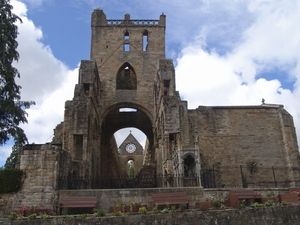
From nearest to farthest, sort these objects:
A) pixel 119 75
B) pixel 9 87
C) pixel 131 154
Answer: pixel 9 87
pixel 119 75
pixel 131 154

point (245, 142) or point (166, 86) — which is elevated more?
point (166, 86)

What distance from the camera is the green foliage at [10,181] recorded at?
13.0 metres

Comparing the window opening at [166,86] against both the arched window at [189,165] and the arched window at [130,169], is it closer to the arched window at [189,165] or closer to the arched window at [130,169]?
the arched window at [189,165]

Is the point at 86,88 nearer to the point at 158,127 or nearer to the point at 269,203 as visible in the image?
Result: the point at 158,127

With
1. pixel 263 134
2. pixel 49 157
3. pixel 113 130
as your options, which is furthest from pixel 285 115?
pixel 49 157

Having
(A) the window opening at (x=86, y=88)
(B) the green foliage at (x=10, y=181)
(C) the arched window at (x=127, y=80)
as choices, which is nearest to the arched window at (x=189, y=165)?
(A) the window opening at (x=86, y=88)

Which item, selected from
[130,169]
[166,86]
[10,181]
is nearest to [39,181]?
[10,181]

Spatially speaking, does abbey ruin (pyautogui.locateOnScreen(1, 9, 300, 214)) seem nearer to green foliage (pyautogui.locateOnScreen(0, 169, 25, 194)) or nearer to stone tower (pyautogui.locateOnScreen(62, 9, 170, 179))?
stone tower (pyautogui.locateOnScreen(62, 9, 170, 179))

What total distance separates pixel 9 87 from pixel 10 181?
252 inches

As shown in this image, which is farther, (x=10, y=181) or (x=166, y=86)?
(x=166, y=86)

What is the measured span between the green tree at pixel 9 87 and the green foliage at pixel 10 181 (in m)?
4.62

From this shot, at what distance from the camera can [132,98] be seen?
26016mm

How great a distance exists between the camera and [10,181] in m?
13.1

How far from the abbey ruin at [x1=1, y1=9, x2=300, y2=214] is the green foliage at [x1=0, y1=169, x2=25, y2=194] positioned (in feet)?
5.35
